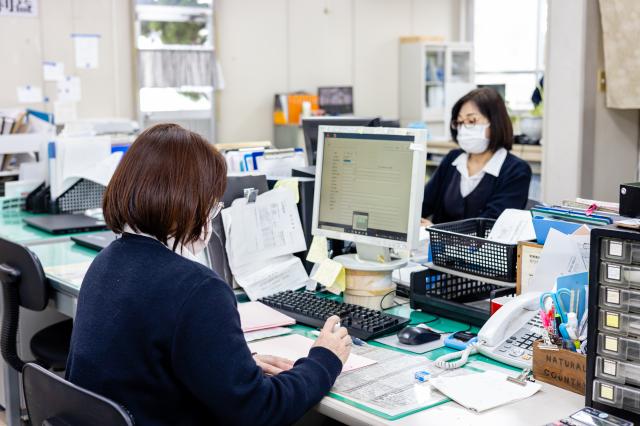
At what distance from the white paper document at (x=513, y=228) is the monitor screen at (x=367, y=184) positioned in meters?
0.25

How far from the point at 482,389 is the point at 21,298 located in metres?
1.68

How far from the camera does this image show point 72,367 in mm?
1426

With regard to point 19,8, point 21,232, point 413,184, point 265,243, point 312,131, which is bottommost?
point 21,232

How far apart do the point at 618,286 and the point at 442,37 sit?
6860 mm

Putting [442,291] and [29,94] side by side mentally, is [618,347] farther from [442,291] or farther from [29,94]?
[29,94]

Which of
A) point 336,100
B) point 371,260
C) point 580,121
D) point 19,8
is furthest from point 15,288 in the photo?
point 336,100

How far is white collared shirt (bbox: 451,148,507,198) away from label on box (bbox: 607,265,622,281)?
197 cm

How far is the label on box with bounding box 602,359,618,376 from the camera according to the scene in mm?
1411

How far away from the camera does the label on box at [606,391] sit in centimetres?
141

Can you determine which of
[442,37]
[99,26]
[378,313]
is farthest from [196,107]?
[378,313]

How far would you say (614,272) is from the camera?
4.56 feet

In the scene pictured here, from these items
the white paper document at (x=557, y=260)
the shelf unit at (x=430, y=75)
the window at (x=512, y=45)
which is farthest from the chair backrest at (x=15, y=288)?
the shelf unit at (x=430, y=75)

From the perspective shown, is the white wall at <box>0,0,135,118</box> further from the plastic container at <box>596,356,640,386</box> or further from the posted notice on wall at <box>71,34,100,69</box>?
the plastic container at <box>596,356,640,386</box>

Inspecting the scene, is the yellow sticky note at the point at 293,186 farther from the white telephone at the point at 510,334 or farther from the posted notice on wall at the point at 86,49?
the posted notice on wall at the point at 86,49
